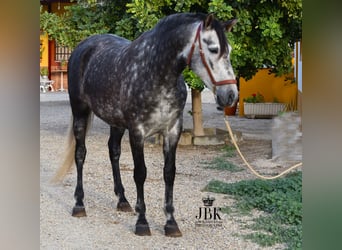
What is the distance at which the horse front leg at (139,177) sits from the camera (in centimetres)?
307

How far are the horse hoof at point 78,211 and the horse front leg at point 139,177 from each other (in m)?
0.28

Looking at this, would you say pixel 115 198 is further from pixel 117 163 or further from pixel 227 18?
pixel 227 18

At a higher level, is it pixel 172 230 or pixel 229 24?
pixel 229 24

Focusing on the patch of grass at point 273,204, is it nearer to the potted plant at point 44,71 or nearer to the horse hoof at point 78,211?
the horse hoof at point 78,211

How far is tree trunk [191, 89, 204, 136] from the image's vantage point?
3244 millimetres

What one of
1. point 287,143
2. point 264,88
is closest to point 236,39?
point 264,88

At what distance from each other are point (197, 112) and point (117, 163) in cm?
46

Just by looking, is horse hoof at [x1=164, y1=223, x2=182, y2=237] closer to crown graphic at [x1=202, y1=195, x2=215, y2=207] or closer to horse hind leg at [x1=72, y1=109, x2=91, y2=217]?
crown graphic at [x1=202, y1=195, x2=215, y2=207]

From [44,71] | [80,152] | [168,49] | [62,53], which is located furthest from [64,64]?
[168,49]

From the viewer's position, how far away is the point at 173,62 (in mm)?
2953

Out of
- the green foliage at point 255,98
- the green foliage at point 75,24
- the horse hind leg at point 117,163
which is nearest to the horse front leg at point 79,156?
the horse hind leg at point 117,163

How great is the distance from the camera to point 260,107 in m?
3.28
